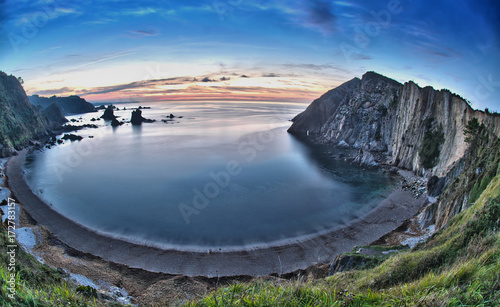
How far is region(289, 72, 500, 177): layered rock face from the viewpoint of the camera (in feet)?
105

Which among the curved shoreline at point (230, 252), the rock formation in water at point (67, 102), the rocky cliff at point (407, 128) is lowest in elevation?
the curved shoreline at point (230, 252)

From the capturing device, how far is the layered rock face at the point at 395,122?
3196 cm

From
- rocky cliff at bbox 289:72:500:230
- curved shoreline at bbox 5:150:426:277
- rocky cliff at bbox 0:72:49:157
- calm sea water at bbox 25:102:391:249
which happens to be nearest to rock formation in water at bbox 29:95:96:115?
rocky cliff at bbox 0:72:49:157

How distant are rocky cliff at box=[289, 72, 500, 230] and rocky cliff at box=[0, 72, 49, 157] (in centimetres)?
7243

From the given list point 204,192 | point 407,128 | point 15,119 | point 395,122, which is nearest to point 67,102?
point 15,119

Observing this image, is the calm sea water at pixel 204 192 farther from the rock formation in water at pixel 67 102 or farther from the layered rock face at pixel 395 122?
the rock formation in water at pixel 67 102

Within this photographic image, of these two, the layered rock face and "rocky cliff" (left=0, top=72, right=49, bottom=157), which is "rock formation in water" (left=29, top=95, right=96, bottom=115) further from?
the layered rock face

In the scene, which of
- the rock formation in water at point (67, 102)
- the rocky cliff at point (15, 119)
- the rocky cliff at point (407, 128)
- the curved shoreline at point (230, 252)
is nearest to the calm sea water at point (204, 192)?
the curved shoreline at point (230, 252)

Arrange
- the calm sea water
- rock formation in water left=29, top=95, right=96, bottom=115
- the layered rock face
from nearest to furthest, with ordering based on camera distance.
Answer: the calm sea water < the layered rock face < rock formation in water left=29, top=95, right=96, bottom=115

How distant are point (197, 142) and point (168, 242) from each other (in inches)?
1984

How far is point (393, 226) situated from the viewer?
77.5ft

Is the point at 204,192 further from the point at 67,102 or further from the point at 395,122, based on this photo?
the point at 67,102

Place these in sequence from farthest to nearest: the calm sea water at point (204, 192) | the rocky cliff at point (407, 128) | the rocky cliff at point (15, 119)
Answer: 1. the rocky cliff at point (15, 119)
2. the calm sea water at point (204, 192)
3. the rocky cliff at point (407, 128)

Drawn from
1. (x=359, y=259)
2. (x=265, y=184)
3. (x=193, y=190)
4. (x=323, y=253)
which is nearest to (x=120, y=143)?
(x=193, y=190)
